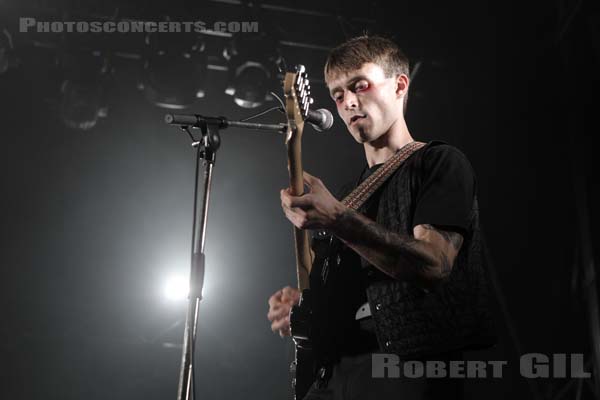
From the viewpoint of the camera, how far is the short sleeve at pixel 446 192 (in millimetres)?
1576

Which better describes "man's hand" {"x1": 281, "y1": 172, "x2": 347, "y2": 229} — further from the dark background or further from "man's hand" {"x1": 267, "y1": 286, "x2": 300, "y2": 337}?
the dark background

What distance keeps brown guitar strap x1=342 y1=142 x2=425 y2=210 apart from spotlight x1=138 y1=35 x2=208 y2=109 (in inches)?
137

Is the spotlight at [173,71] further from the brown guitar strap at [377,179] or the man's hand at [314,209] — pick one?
the man's hand at [314,209]

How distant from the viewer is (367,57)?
2.26 m

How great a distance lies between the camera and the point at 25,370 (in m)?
5.00

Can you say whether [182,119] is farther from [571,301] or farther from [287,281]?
[571,301]

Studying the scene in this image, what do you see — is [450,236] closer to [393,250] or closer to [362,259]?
[393,250]

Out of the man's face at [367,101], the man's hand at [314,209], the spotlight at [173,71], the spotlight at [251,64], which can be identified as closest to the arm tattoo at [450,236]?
the man's hand at [314,209]

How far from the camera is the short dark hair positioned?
2.24 metres

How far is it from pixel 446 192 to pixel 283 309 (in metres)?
0.87

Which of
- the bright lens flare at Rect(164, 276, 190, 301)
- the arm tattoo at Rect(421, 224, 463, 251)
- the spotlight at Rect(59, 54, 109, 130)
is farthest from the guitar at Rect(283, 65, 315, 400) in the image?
the spotlight at Rect(59, 54, 109, 130)

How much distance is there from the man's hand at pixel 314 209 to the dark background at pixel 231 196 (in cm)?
386

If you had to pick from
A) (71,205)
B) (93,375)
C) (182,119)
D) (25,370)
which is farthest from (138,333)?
(182,119)

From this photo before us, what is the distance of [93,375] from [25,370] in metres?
0.59
